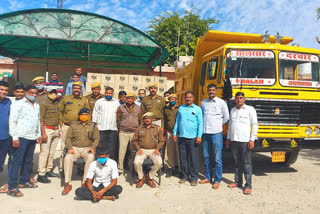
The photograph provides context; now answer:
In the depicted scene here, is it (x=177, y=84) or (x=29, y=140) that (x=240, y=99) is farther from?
(x=177, y=84)

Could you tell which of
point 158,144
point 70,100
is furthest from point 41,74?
point 158,144

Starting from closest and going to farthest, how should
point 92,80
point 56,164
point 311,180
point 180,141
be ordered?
point 180,141 < point 311,180 < point 56,164 < point 92,80

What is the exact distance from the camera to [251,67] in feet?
17.0

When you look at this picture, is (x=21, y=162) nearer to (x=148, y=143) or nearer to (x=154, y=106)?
(x=148, y=143)

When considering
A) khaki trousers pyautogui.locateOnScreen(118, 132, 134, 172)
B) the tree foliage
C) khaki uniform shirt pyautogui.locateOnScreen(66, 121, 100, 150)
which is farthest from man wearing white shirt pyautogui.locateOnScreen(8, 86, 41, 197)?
the tree foliage

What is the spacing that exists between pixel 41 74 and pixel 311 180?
1191 cm

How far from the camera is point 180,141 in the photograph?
4910 mm

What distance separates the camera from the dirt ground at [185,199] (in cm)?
369

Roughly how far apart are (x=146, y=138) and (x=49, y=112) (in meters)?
2.02

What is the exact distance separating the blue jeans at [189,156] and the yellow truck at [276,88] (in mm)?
1104

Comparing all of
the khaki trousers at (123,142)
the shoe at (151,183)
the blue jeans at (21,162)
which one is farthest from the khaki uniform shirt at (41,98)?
the shoe at (151,183)

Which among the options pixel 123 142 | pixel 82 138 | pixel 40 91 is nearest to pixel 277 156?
pixel 123 142

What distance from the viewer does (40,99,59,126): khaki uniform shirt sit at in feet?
16.0

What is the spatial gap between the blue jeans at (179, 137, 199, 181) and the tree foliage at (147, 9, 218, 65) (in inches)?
747
